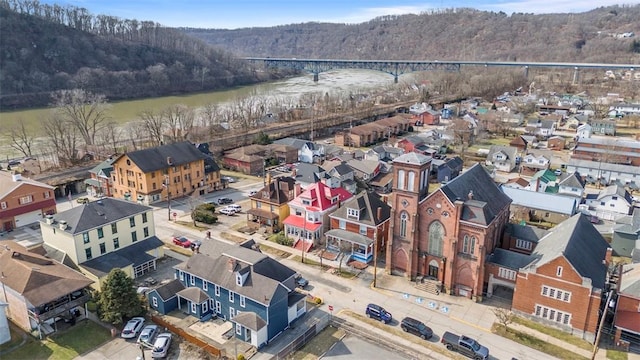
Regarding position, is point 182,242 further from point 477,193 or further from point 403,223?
point 477,193

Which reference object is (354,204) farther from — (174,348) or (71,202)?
(71,202)

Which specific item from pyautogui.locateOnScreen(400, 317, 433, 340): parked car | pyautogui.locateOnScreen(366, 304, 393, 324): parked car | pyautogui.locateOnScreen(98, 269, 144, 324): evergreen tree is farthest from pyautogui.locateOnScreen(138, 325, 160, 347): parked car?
pyautogui.locateOnScreen(400, 317, 433, 340): parked car

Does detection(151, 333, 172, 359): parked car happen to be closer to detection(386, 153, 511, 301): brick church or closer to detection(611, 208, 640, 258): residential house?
detection(386, 153, 511, 301): brick church

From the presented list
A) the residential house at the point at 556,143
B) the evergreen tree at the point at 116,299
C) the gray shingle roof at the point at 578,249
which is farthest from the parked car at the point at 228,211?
the residential house at the point at 556,143

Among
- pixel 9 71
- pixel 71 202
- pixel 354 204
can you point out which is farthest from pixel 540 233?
pixel 9 71

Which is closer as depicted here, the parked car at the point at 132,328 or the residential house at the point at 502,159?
the parked car at the point at 132,328

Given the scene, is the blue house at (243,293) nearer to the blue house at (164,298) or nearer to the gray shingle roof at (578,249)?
the blue house at (164,298)
